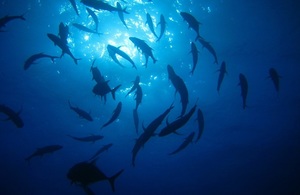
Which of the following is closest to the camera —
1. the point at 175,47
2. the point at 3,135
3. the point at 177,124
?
the point at 177,124

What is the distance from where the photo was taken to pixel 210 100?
64.2ft

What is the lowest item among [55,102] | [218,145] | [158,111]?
[218,145]

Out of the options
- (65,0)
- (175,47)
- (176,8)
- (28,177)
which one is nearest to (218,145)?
(175,47)

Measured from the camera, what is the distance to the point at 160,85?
1712 centimetres

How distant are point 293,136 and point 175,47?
76.5 feet

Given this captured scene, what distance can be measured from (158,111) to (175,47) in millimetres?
8098

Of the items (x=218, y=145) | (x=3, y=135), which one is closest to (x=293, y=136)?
(x=218, y=145)

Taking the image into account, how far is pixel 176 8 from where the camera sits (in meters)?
11.4

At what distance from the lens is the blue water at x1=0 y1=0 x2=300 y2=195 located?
40.0 feet

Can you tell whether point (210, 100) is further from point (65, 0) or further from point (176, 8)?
point (65, 0)

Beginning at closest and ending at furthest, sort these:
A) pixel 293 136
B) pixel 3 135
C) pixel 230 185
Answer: pixel 3 135 → pixel 293 136 → pixel 230 185

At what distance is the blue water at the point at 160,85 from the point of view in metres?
12.2

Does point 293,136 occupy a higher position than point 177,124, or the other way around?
point 177,124

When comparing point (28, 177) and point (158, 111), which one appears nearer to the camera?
point (158, 111)
